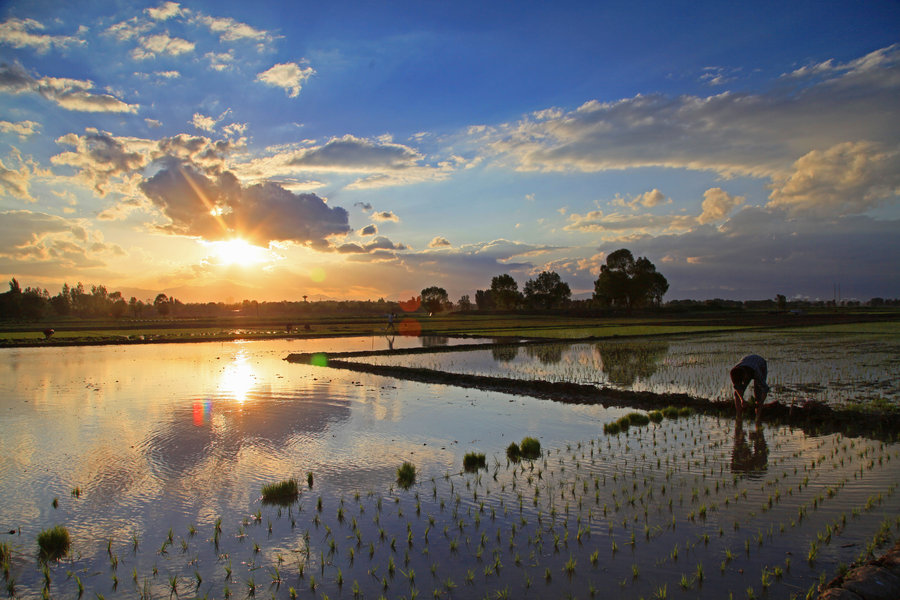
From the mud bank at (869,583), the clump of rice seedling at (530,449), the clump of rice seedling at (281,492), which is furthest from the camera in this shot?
the clump of rice seedling at (530,449)

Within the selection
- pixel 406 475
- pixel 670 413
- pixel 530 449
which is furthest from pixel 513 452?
pixel 670 413

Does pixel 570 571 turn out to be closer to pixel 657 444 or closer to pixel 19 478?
pixel 657 444

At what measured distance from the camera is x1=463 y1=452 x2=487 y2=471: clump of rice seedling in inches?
340

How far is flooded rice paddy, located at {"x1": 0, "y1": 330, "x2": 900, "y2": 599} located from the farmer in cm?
65

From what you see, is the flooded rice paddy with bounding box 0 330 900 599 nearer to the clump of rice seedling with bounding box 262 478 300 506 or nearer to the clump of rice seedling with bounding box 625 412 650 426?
the clump of rice seedling with bounding box 262 478 300 506

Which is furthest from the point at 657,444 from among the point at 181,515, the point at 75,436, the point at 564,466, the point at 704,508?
the point at 75,436

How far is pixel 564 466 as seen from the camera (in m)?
8.59

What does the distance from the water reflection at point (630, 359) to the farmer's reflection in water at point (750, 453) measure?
6.23m

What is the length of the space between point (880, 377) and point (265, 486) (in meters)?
18.6

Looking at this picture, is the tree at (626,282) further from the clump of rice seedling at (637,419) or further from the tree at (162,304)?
the tree at (162,304)

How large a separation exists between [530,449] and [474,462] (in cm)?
122

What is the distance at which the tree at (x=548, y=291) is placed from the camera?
4444 inches

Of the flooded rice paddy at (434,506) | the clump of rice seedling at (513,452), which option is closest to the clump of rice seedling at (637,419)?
the flooded rice paddy at (434,506)

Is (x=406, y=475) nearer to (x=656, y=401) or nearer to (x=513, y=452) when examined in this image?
(x=513, y=452)
